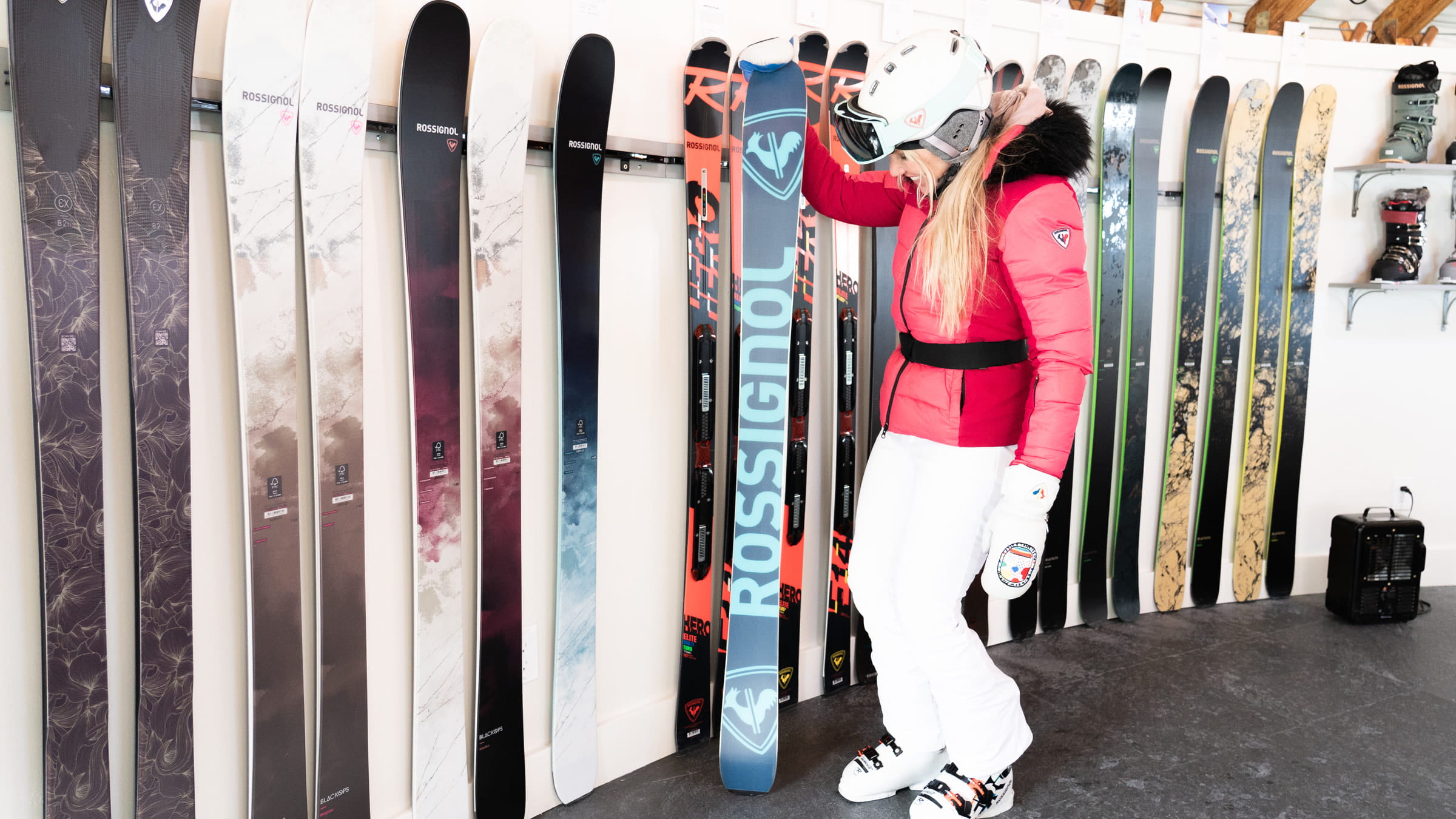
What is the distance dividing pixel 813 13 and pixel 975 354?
1.06 meters

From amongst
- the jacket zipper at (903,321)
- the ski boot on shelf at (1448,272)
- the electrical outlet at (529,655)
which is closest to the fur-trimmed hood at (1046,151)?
the jacket zipper at (903,321)

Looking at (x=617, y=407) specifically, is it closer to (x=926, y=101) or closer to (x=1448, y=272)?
(x=926, y=101)

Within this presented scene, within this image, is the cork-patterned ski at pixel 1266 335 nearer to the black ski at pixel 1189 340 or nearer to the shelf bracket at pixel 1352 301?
the black ski at pixel 1189 340

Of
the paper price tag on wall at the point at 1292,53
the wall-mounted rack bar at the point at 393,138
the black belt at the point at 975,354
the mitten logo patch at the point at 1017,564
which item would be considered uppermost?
the paper price tag on wall at the point at 1292,53

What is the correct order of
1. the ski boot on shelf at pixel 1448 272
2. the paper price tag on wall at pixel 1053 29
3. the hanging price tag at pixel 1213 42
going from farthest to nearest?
the ski boot on shelf at pixel 1448 272 < the hanging price tag at pixel 1213 42 < the paper price tag on wall at pixel 1053 29

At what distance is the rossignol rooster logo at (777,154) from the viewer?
6.40 feet

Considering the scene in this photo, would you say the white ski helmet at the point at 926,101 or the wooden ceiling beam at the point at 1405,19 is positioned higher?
the wooden ceiling beam at the point at 1405,19

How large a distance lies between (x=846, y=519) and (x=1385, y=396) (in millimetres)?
2326

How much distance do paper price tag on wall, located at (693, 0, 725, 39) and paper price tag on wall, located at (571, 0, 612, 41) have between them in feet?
0.77

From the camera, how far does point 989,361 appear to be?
169 centimetres

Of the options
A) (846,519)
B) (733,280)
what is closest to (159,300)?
(733,280)

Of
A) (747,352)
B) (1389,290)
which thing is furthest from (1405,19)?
(747,352)

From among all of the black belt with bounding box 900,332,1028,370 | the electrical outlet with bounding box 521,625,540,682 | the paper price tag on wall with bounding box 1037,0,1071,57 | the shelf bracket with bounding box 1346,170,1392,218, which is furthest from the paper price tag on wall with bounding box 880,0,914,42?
the shelf bracket with bounding box 1346,170,1392,218

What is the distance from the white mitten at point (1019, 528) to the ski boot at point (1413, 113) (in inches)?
94.9
